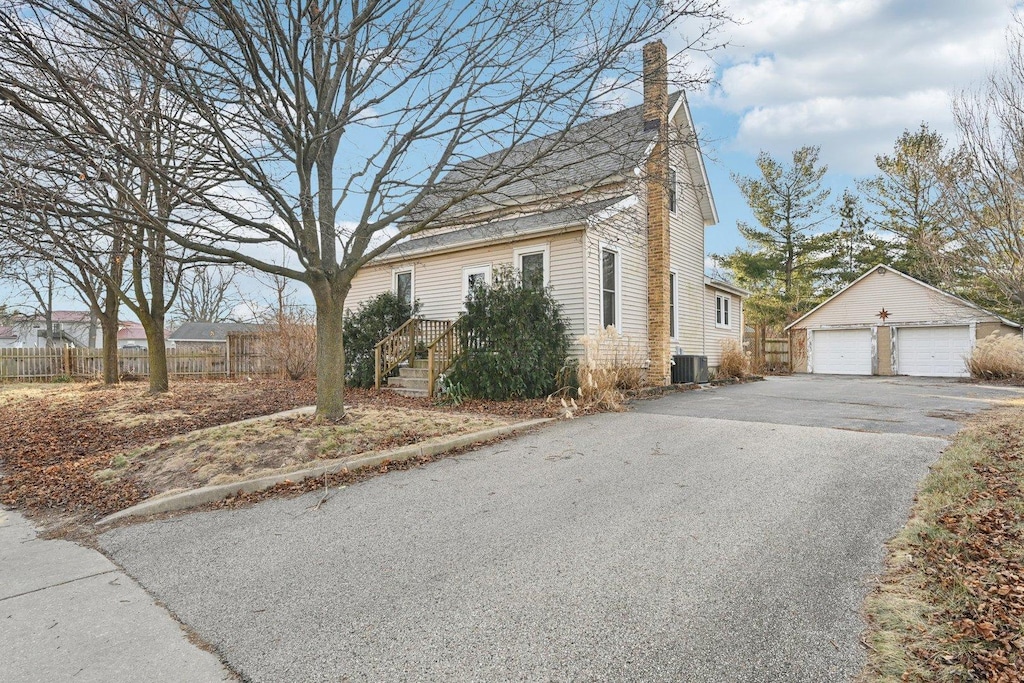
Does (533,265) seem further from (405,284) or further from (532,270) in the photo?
(405,284)

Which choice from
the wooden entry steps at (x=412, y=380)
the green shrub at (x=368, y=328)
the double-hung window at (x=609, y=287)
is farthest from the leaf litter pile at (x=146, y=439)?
the double-hung window at (x=609, y=287)

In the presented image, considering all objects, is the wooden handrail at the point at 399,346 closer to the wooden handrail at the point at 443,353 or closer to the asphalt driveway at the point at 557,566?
the wooden handrail at the point at 443,353

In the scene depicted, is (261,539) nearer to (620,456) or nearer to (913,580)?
(620,456)

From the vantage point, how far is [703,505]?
4348 mm

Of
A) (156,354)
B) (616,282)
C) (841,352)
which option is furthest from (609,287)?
(841,352)

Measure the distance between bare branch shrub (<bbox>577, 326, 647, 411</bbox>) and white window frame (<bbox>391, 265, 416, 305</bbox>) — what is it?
19.7 feet

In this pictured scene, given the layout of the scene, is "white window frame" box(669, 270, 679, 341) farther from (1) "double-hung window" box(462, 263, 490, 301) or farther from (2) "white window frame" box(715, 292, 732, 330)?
(1) "double-hung window" box(462, 263, 490, 301)

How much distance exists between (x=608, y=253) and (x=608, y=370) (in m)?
3.40

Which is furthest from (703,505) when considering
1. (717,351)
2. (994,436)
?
(717,351)

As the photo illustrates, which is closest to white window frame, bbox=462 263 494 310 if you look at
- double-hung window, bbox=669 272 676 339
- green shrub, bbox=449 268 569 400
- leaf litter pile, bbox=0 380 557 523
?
green shrub, bbox=449 268 569 400

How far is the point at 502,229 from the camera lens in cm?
1155

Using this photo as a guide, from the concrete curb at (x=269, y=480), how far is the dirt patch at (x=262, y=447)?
17 centimetres

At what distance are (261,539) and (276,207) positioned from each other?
415 centimetres

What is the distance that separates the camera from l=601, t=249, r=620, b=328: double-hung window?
39.2ft
